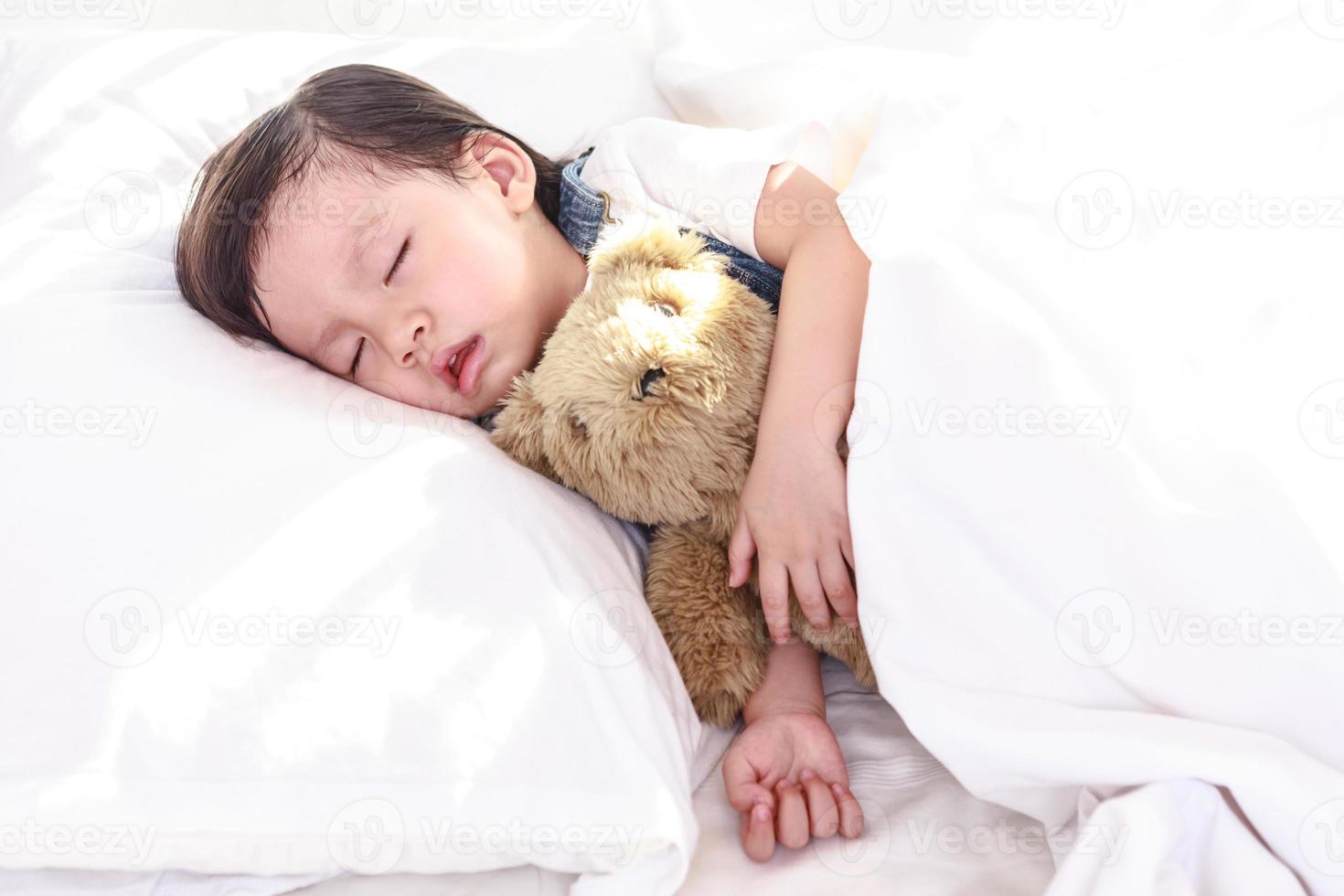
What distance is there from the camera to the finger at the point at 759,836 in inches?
30.6

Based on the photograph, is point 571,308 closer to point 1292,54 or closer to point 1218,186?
point 1218,186

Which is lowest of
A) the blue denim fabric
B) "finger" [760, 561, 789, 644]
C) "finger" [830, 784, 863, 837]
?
"finger" [830, 784, 863, 837]

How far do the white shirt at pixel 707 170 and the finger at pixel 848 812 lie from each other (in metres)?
0.54

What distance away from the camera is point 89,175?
125cm

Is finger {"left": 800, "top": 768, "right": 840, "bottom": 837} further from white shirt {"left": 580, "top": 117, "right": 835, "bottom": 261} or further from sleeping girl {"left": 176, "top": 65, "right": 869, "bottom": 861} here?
white shirt {"left": 580, "top": 117, "right": 835, "bottom": 261}

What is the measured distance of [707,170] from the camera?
3.56ft

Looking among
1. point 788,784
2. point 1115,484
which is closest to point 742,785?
point 788,784

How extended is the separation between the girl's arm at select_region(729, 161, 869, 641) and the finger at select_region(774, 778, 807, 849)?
161mm

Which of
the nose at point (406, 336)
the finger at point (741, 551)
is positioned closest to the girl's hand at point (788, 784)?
the finger at point (741, 551)

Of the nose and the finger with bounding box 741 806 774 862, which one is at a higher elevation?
the nose

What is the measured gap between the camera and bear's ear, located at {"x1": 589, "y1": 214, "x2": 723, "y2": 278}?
2.99 feet

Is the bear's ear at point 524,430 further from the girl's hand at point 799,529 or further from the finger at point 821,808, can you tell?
the finger at point 821,808

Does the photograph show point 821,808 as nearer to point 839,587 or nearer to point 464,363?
point 839,587

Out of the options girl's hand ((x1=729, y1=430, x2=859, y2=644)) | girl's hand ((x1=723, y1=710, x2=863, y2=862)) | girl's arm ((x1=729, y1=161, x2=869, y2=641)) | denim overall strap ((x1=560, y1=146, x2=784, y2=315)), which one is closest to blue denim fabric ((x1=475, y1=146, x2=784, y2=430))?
denim overall strap ((x1=560, y1=146, x2=784, y2=315))
